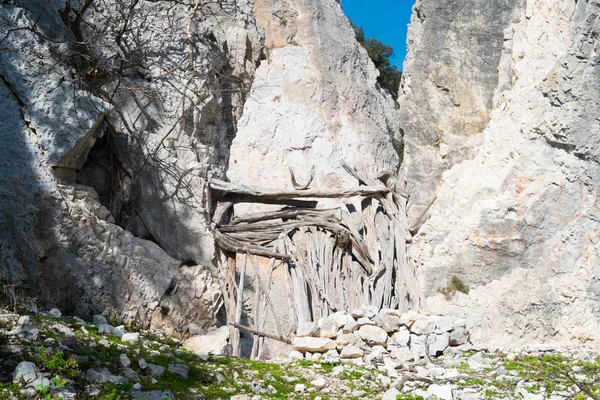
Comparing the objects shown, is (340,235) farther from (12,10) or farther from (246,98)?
(12,10)

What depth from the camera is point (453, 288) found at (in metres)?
11.6

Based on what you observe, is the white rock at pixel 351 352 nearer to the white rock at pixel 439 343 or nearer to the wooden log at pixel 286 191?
the white rock at pixel 439 343

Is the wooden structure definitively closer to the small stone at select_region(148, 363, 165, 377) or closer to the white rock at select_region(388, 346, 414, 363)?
the white rock at select_region(388, 346, 414, 363)

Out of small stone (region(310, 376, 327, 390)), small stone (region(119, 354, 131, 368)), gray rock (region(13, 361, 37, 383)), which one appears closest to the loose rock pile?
small stone (region(310, 376, 327, 390))

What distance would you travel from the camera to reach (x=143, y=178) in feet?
36.0

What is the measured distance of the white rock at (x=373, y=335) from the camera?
9.55 m

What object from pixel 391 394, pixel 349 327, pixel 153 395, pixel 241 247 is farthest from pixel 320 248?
pixel 153 395

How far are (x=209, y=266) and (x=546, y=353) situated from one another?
5166mm

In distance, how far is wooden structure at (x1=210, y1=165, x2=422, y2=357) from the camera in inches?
457

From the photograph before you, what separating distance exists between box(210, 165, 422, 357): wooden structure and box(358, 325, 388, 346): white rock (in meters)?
1.73

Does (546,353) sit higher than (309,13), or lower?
lower

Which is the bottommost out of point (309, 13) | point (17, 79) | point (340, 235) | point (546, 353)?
point (546, 353)

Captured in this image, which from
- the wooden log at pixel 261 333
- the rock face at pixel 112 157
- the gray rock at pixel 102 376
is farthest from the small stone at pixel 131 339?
the wooden log at pixel 261 333

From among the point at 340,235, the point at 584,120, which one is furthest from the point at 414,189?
the point at 584,120
